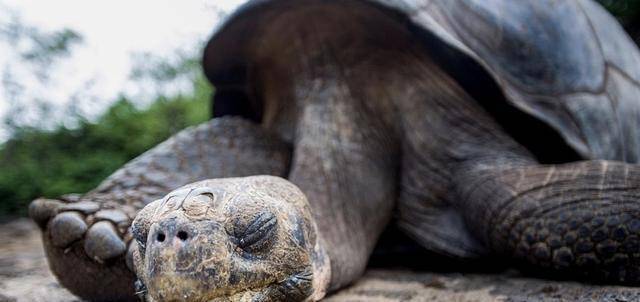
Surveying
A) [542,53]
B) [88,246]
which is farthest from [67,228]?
[542,53]

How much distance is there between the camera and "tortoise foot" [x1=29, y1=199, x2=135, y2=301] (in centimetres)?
161

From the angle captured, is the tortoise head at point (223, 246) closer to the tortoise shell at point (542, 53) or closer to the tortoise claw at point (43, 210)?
the tortoise claw at point (43, 210)

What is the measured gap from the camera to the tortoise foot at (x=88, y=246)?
1.61 metres

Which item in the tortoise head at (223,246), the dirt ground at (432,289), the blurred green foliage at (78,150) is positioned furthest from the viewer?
the blurred green foliage at (78,150)

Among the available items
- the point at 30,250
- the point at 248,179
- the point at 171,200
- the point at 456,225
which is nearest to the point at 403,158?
the point at 456,225

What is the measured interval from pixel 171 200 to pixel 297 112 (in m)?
1.25

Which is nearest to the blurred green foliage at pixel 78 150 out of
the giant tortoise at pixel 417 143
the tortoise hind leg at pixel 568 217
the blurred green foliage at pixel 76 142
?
the blurred green foliage at pixel 76 142

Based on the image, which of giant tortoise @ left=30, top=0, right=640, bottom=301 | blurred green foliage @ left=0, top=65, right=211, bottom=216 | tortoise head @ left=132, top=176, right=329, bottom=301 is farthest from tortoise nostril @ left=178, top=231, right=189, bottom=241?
blurred green foliage @ left=0, top=65, right=211, bottom=216

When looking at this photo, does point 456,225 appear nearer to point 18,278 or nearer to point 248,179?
point 248,179

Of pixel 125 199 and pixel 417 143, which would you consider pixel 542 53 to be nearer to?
pixel 417 143

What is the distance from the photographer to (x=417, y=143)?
7.39ft

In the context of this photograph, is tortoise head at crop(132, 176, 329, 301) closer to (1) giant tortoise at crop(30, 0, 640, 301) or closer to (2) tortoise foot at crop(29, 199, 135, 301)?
(1) giant tortoise at crop(30, 0, 640, 301)

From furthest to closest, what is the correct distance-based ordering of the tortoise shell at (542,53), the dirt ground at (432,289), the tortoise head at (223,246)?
1. the tortoise shell at (542,53)
2. the dirt ground at (432,289)
3. the tortoise head at (223,246)

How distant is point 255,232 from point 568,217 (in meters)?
1.00
